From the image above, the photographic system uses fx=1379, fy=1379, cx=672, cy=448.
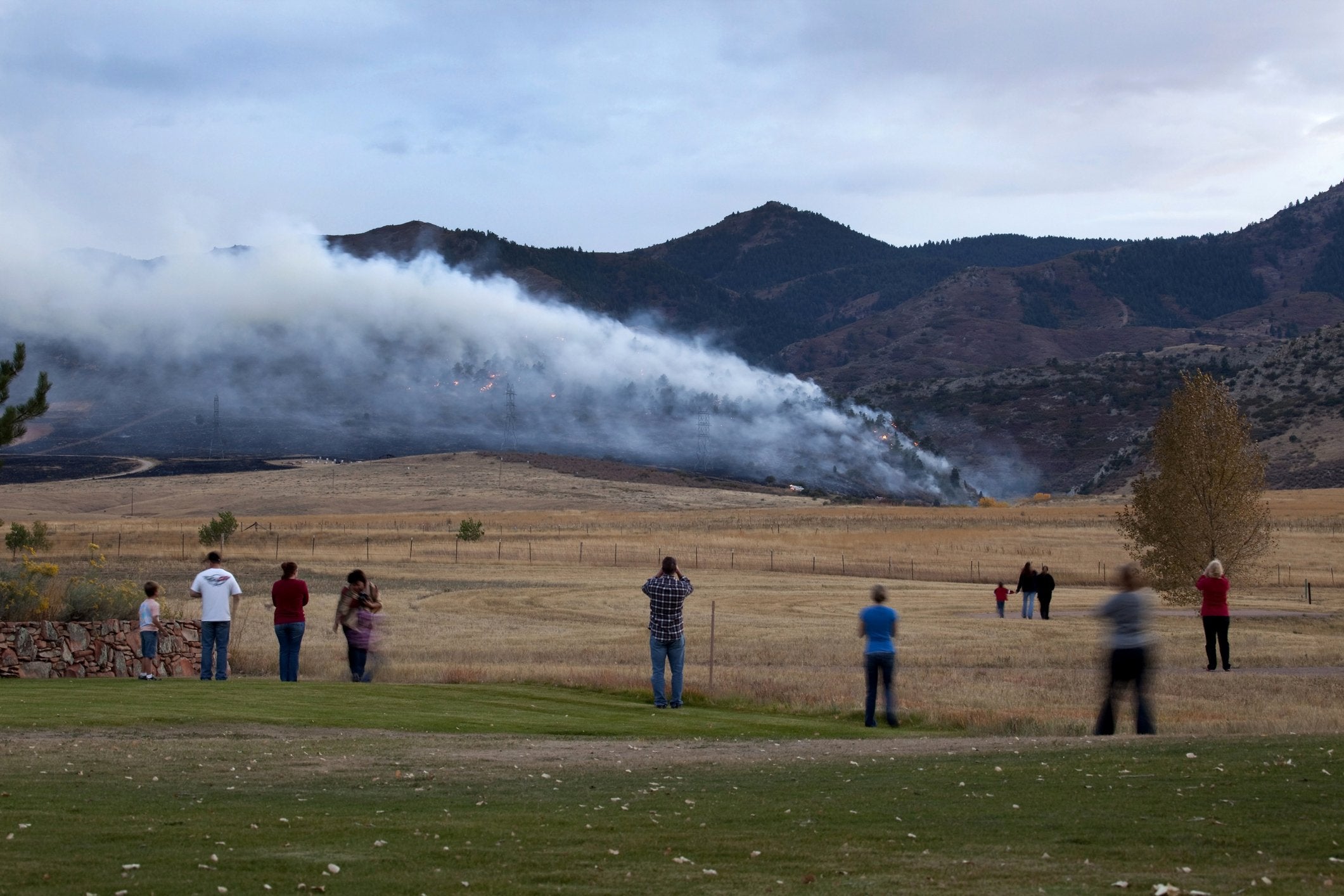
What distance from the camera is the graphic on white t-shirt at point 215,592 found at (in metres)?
21.3

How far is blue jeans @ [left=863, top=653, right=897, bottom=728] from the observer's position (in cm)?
1934

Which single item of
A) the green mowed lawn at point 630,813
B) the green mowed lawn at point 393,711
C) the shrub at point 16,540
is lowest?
the green mowed lawn at point 393,711

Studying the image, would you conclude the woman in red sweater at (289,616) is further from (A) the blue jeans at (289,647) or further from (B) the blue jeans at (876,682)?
(B) the blue jeans at (876,682)

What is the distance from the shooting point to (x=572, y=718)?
1911cm

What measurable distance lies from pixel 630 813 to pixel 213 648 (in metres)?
13.3

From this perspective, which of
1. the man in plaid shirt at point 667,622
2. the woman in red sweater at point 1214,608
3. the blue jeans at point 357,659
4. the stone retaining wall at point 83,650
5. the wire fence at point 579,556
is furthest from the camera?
the wire fence at point 579,556

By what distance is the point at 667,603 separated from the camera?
66.7 ft

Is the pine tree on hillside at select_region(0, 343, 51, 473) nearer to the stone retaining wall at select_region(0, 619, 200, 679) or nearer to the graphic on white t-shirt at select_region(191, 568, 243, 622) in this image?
the stone retaining wall at select_region(0, 619, 200, 679)

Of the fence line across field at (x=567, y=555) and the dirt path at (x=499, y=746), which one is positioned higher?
the fence line across field at (x=567, y=555)

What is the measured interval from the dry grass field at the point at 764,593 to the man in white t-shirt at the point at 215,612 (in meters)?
3.34

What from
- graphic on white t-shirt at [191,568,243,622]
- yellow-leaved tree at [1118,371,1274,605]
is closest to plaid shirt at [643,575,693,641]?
graphic on white t-shirt at [191,568,243,622]

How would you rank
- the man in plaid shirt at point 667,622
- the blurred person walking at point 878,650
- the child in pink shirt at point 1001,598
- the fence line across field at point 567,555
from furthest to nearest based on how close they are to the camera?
the fence line across field at point 567,555, the child in pink shirt at point 1001,598, the man in plaid shirt at point 667,622, the blurred person walking at point 878,650

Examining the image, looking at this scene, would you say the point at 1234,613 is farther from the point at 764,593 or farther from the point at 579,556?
the point at 579,556

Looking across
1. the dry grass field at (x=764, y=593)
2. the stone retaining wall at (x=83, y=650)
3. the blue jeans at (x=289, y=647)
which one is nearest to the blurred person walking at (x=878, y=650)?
the dry grass field at (x=764, y=593)
